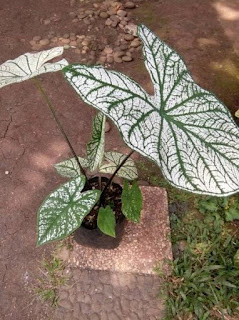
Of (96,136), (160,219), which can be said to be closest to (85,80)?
(96,136)

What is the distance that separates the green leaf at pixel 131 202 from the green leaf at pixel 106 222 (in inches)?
2.6

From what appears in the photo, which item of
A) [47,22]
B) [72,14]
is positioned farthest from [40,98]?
[72,14]

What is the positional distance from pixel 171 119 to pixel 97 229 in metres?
0.67

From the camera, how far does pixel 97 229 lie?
152 cm

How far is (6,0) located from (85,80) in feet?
7.55

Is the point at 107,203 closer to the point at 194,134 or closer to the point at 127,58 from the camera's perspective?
the point at 194,134

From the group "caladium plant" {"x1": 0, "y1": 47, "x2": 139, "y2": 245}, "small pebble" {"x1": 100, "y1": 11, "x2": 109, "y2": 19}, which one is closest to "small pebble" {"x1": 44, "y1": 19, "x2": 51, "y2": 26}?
"small pebble" {"x1": 100, "y1": 11, "x2": 109, "y2": 19}

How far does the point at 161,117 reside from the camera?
104cm

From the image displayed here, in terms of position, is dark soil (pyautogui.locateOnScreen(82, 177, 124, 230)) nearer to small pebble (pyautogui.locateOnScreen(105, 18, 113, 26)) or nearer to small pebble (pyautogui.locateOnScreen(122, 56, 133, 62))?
small pebble (pyautogui.locateOnScreen(122, 56, 133, 62))

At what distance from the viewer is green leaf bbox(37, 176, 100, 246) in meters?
1.18

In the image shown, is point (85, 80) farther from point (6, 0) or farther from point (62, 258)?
point (6, 0)

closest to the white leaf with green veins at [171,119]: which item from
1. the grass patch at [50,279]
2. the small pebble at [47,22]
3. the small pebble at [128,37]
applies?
the grass patch at [50,279]

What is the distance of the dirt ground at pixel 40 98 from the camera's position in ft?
5.71

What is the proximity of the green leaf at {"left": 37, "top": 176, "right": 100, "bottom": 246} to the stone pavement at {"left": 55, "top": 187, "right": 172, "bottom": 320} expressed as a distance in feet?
1.19
